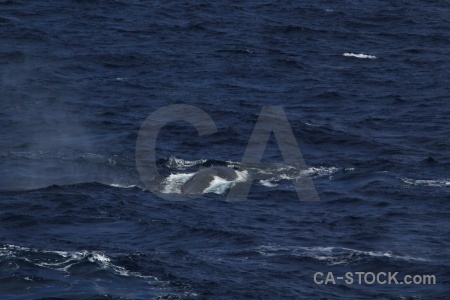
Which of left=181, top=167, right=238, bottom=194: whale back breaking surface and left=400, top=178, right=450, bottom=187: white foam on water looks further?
left=400, top=178, right=450, bottom=187: white foam on water

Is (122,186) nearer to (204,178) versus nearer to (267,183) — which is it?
(204,178)

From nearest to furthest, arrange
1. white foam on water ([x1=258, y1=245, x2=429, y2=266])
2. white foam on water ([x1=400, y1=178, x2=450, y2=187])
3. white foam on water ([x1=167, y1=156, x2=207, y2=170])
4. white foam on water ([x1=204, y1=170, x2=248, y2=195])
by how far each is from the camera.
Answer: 1. white foam on water ([x1=258, y1=245, x2=429, y2=266])
2. white foam on water ([x1=204, y1=170, x2=248, y2=195])
3. white foam on water ([x1=400, y1=178, x2=450, y2=187])
4. white foam on water ([x1=167, y1=156, x2=207, y2=170])

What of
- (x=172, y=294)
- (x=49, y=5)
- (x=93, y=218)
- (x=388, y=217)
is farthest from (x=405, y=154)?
(x=49, y=5)

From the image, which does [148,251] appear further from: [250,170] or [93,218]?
[250,170]

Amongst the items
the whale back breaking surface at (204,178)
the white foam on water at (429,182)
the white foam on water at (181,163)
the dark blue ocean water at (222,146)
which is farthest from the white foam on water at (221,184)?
the white foam on water at (429,182)

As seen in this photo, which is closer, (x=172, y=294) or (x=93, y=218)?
(x=172, y=294)

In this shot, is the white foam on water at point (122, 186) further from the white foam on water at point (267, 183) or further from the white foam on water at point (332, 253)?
the white foam on water at point (332, 253)

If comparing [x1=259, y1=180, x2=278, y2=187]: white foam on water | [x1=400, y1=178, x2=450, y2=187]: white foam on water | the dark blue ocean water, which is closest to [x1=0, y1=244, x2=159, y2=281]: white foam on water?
the dark blue ocean water

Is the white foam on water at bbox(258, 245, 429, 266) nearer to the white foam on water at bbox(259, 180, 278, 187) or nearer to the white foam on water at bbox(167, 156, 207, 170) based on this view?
the white foam on water at bbox(259, 180, 278, 187)
